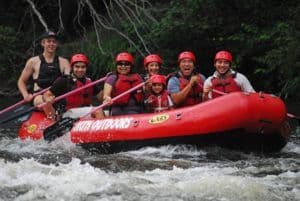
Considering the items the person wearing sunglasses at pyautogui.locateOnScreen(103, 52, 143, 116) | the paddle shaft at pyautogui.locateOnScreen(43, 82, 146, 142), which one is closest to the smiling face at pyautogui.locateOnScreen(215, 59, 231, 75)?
the person wearing sunglasses at pyautogui.locateOnScreen(103, 52, 143, 116)

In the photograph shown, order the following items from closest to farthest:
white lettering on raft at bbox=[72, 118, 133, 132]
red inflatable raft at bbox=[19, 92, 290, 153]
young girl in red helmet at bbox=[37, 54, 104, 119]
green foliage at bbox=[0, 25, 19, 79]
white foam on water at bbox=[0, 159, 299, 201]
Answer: white foam on water at bbox=[0, 159, 299, 201] → red inflatable raft at bbox=[19, 92, 290, 153] → white lettering on raft at bbox=[72, 118, 133, 132] → young girl in red helmet at bbox=[37, 54, 104, 119] → green foliage at bbox=[0, 25, 19, 79]

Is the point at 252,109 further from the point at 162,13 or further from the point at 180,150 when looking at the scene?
the point at 162,13

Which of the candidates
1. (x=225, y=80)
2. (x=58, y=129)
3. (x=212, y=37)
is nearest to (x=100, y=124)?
(x=58, y=129)

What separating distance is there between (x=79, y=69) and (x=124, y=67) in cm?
87

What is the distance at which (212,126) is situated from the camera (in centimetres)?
702

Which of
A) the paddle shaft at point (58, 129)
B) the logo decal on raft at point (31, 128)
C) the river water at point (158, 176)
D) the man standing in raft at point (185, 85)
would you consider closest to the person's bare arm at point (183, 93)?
Answer: the man standing in raft at point (185, 85)

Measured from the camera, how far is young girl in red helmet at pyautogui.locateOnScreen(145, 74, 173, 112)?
7.89 metres

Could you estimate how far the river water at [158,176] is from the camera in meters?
5.25

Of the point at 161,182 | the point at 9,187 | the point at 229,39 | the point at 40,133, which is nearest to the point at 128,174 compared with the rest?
the point at 161,182

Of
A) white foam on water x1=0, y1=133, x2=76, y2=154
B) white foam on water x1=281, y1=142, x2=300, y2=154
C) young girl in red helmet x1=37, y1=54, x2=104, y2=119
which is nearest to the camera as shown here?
white foam on water x1=281, y1=142, x2=300, y2=154

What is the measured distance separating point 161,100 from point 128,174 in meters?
2.24

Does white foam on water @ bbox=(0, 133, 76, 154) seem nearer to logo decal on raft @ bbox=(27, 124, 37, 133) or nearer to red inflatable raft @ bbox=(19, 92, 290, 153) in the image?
logo decal on raft @ bbox=(27, 124, 37, 133)

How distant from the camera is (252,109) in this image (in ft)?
22.9

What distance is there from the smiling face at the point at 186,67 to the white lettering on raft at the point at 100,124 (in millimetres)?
1116
